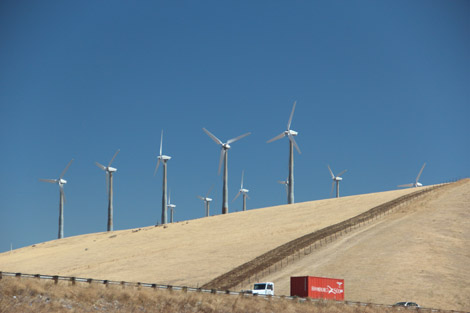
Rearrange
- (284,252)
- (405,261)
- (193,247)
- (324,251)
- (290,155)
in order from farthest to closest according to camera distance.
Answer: (290,155)
(193,247)
(284,252)
(324,251)
(405,261)

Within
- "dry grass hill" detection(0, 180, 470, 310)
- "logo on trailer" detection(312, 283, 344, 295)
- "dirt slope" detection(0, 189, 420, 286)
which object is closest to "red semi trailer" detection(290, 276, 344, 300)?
"logo on trailer" detection(312, 283, 344, 295)

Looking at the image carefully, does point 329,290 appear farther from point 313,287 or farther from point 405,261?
point 405,261

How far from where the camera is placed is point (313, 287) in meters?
54.9

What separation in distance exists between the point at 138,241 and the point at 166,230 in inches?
407

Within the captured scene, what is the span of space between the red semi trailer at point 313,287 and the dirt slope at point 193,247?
812 inches

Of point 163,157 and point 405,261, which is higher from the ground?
point 163,157

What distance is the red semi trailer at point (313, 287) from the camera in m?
54.4

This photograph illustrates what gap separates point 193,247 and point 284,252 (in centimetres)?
2081

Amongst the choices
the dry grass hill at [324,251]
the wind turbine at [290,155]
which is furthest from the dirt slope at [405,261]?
the wind turbine at [290,155]

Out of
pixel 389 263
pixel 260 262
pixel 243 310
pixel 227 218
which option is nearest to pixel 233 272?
pixel 260 262

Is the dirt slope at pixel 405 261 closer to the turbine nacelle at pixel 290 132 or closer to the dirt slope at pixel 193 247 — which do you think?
the dirt slope at pixel 193 247

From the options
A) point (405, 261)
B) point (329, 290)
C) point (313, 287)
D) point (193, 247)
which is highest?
point (193, 247)

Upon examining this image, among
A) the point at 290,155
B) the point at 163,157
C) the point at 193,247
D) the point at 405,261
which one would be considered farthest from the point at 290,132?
the point at 405,261

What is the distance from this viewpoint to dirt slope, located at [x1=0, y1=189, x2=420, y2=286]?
277ft
